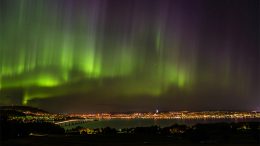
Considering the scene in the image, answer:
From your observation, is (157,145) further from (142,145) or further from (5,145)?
(5,145)

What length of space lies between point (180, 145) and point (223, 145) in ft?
7.33

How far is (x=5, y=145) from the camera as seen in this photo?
2006 centimetres

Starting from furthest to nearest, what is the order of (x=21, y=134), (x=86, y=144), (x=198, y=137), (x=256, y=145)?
(x=21, y=134) < (x=198, y=137) < (x=86, y=144) < (x=256, y=145)

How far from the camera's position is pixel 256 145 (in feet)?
63.8

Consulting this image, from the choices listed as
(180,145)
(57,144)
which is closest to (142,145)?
(180,145)

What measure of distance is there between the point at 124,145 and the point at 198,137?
6.99 m

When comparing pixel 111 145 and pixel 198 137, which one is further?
pixel 198 137

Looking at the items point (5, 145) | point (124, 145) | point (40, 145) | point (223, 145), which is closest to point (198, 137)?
point (223, 145)

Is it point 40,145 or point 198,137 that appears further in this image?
point 198,137

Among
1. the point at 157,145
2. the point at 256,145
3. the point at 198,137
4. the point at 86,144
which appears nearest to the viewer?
the point at 256,145

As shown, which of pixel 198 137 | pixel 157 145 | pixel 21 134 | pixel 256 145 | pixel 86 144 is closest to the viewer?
pixel 256 145

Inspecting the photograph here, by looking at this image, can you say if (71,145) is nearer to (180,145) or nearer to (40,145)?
(40,145)

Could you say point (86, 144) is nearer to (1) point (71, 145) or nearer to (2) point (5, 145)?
(1) point (71, 145)

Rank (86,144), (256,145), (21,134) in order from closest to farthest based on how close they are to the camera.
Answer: (256,145) < (86,144) < (21,134)
